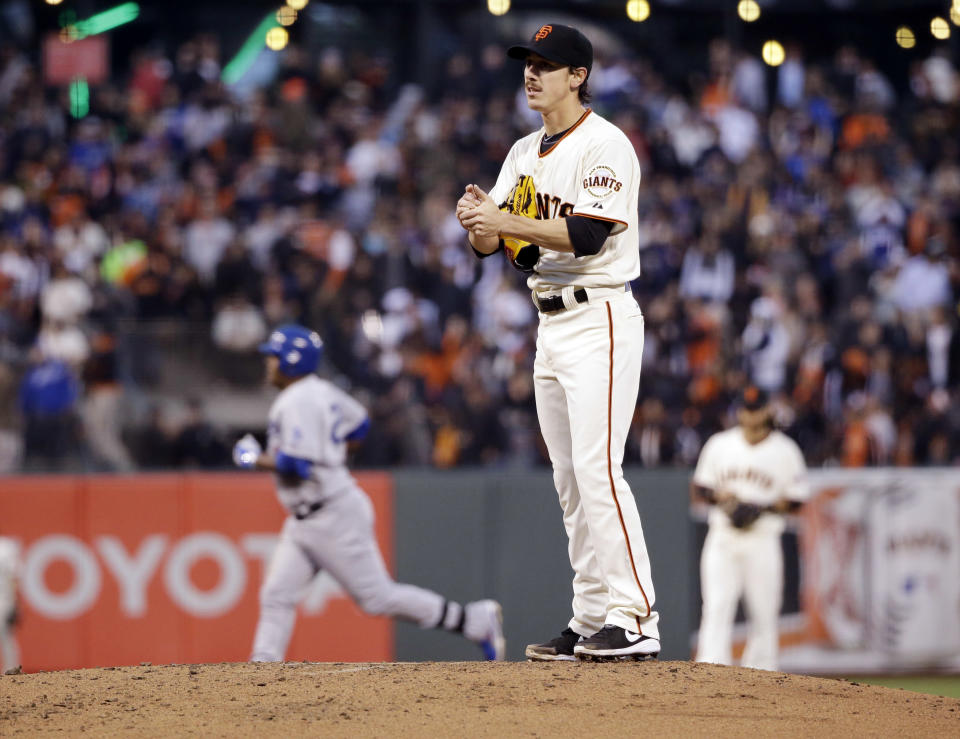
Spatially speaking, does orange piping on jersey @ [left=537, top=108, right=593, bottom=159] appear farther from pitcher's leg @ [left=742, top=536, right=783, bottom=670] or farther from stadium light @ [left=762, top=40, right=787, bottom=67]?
stadium light @ [left=762, top=40, right=787, bottom=67]

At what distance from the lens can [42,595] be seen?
34.7ft

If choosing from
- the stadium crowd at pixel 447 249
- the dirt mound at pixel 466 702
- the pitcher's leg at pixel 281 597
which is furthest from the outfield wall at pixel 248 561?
the dirt mound at pixel 466 702

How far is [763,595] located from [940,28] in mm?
11833

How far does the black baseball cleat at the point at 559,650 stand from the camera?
533 cm

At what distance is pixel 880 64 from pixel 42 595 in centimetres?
1365

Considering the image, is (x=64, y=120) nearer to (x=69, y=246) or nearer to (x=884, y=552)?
(x=69, y=246)

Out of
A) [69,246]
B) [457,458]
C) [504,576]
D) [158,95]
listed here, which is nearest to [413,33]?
[158,95]

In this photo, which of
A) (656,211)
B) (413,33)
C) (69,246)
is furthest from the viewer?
(413,33)

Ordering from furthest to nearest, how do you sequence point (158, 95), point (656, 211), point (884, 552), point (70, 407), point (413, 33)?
point (413, 33)
point (158, 95)
point (656, 211)
point (884, 552)
point (70, 407)

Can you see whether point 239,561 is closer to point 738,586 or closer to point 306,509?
point 306,509

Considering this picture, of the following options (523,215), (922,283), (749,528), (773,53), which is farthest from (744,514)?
(773,53)

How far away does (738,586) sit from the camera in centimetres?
991

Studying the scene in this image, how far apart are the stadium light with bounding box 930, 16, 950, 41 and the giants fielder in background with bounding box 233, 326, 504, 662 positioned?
13.5 meters

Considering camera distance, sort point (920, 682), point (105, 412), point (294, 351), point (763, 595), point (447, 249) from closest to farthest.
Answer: point (294, 351) < point (763, 595) < point (105, 412) < point (920, 682) < point (447, 249)
